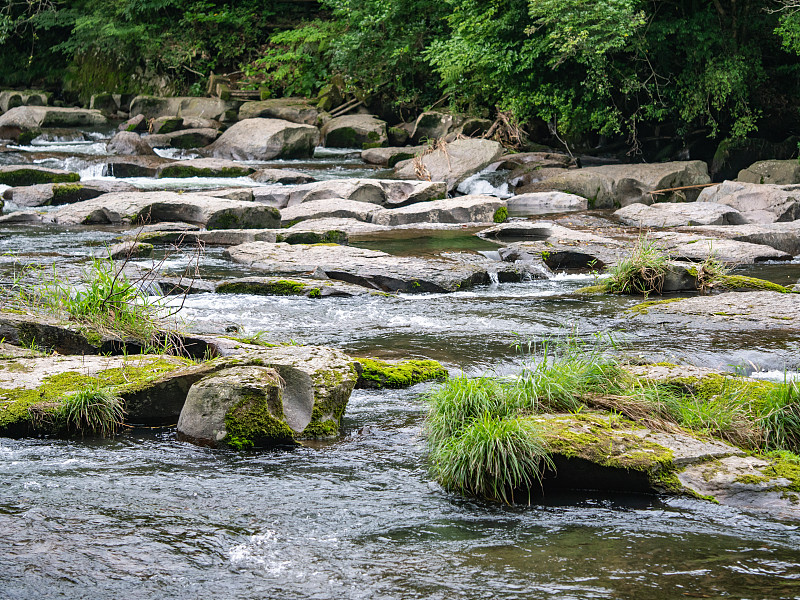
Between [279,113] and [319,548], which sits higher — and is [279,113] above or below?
above

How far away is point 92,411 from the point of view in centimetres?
479

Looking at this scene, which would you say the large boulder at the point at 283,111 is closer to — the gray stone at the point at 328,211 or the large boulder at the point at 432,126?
the large boulder at the point at 432,126

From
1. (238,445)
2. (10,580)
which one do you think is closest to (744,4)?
(238,445)

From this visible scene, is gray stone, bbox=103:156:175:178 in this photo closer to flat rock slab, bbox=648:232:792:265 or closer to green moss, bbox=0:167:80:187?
green moss, bbox=0:167:80:187

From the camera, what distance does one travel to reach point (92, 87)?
31.1m

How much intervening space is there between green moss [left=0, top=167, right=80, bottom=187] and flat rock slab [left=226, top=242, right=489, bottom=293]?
26.1ft

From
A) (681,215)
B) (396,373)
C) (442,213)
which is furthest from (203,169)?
(396,373)

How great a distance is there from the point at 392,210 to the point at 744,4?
9.90 m

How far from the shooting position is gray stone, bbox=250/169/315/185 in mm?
17328

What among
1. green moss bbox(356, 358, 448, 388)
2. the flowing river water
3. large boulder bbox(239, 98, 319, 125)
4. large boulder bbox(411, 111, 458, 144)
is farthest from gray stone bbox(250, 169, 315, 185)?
the flowing river water

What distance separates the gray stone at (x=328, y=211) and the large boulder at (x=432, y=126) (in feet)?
28.4

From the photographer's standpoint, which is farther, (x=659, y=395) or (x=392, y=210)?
(x=392, y=210)

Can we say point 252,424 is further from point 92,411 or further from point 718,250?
point 718,250

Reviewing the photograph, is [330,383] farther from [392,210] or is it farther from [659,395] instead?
[392,210]
